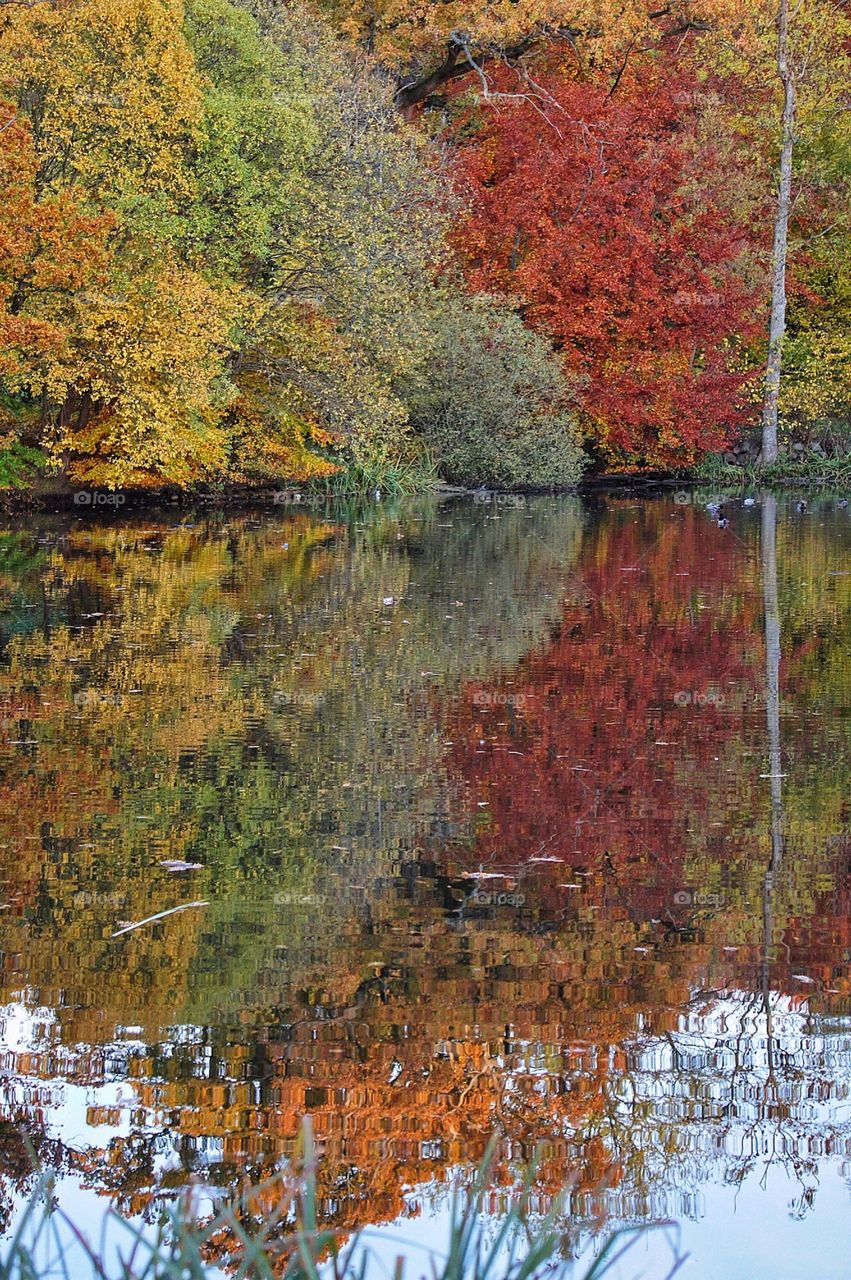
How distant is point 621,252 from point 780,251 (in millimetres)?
3583

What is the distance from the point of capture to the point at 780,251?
109ft

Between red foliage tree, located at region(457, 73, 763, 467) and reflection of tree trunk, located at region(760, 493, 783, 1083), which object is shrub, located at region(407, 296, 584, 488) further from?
reflection of tree trunk, located at region(760, 493, 783, 1083)

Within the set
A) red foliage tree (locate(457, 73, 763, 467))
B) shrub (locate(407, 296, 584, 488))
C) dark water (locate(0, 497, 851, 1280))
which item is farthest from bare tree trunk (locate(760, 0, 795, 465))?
dark water (locate(0, 497, 851, 1280))

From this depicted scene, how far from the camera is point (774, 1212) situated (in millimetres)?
3375

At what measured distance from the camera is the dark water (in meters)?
3.57

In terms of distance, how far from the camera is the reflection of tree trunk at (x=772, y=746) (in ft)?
15.9

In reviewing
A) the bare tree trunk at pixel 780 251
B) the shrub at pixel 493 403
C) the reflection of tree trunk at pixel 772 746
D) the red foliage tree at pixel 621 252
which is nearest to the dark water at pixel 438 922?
the reflection of tree trunk at pixel 772 746

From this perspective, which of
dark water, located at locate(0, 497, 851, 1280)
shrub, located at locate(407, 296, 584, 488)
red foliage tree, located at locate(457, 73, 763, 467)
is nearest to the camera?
dark water, located at locate(0, 497, 851, 1280)

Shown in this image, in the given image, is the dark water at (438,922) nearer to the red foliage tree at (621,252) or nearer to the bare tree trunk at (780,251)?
the red foliage tree at (621,252)

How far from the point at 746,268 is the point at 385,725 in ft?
88.9

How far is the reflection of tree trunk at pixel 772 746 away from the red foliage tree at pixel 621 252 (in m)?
14.8

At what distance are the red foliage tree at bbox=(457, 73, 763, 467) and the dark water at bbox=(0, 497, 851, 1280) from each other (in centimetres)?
2130

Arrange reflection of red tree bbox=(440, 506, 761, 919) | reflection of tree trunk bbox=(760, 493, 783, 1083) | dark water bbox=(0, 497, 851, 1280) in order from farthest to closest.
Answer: reflection of red tree bbox=(440, 506, 761, 919)
reflection of tree trunk bbox=(760, 493, 783, 1083)
dark water bbox=(0, 497, 851, 1280)

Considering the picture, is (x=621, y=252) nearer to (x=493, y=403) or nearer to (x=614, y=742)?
(x=493, y=403)
